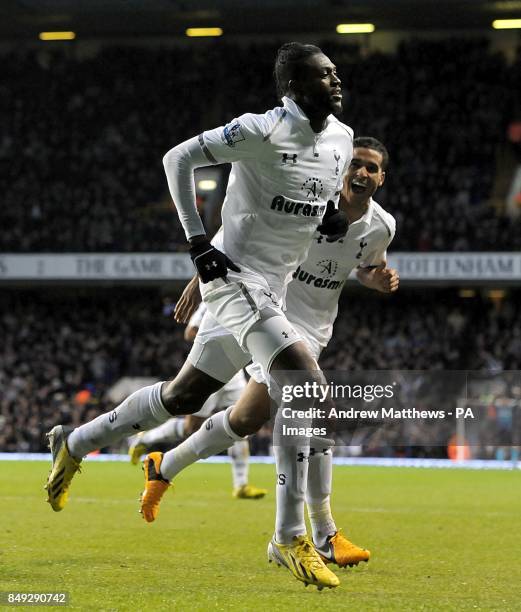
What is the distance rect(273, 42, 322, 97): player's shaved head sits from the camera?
4.91 meters

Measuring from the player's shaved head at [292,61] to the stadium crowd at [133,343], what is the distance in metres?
17.2

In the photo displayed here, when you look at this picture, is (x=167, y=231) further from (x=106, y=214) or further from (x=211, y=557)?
(x=211, y=557)

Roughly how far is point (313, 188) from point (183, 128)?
928 inches

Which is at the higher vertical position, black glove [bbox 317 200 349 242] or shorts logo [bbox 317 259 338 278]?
black glove [bbox 317 200 349 242]

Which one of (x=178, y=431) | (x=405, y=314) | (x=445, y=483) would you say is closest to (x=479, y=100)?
(x=405, y=314)

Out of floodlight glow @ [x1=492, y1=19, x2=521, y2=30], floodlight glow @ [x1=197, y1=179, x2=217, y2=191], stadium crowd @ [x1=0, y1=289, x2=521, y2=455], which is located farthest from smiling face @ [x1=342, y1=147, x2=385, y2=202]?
floodlight glow @ [x1=492, y1=19, x2=521, y2=30]

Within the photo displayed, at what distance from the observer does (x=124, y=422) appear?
537cm

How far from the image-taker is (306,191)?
492 centimetres

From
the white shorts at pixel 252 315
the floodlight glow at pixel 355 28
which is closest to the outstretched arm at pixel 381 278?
the white shorts at pixel 252 315

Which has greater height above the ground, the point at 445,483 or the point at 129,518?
the point at 129,518

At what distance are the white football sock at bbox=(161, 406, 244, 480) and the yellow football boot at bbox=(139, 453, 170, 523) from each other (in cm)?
3

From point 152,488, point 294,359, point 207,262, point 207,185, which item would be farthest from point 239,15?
point 294,359

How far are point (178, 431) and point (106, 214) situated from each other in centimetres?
1601

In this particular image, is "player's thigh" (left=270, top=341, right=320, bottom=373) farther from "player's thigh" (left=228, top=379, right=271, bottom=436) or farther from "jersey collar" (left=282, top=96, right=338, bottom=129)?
"player's thigh" (left=228, top=379, right=271, bottom=436)
